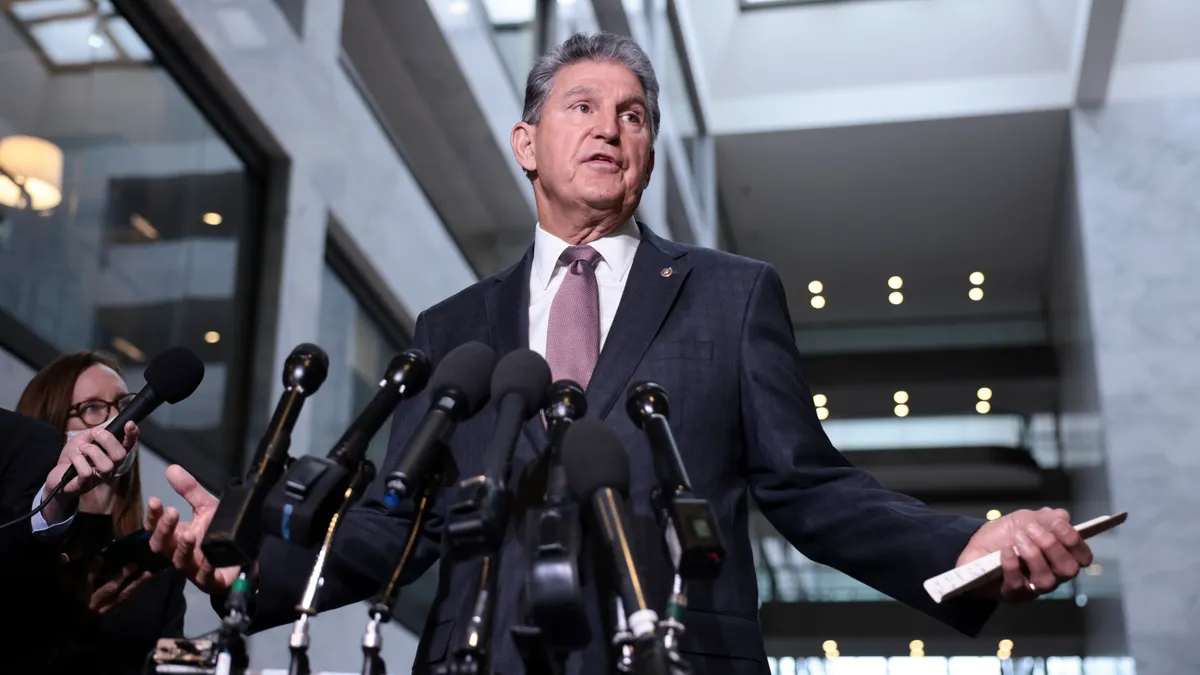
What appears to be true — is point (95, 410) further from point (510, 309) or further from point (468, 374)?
point (468, 374)

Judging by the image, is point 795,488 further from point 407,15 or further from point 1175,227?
point 1175,227

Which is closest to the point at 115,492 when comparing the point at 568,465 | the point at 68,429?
the point at 68,429

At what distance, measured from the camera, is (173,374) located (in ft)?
7.13

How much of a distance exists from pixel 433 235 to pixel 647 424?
732 cm

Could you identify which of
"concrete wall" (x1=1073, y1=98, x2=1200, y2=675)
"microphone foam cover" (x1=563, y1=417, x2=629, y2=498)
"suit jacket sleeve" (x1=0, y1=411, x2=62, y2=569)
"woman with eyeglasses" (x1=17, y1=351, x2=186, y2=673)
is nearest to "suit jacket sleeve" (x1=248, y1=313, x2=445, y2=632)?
"microphone foam cover" (x1=563, y1=417, x2=629, y2=498)

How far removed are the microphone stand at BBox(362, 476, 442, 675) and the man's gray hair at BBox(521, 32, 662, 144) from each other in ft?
2.98

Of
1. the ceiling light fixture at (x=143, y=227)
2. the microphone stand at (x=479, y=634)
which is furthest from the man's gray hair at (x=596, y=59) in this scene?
the ceiling light fixture at (x=143, y=227)

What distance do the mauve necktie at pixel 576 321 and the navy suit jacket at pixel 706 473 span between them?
49 millimetres

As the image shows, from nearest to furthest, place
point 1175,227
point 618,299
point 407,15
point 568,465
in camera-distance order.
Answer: point 568,465
point 618,299
point 407,15
point 1175,227

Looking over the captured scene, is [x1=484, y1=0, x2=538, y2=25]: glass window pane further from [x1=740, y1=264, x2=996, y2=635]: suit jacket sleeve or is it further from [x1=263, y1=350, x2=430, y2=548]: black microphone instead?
[x1=263, y1=350, x2=430, y2=548]: black microphone

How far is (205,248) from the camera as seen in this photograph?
5.70 m

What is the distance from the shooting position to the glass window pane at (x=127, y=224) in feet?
14.1

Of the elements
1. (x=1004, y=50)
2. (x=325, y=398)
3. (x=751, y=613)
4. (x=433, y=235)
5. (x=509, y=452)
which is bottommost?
(x=751, y=613)

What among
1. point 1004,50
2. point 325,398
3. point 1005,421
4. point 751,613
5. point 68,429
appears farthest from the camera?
point 1005,421
